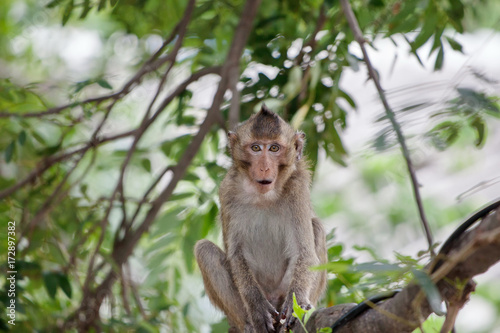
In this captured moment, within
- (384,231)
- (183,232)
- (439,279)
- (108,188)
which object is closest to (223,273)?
(183,232)

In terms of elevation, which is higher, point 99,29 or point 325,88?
point 99,29

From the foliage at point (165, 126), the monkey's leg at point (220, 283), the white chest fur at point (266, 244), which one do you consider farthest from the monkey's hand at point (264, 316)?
the foliage at point (165, 126)

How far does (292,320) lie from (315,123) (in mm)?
2092

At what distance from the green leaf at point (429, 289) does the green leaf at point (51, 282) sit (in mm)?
3758

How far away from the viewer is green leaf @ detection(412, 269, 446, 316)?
220 cm

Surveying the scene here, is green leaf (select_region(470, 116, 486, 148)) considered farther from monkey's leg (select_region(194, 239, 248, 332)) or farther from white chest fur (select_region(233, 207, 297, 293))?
monkey's leg (select_region(194, 239, 248, 332))

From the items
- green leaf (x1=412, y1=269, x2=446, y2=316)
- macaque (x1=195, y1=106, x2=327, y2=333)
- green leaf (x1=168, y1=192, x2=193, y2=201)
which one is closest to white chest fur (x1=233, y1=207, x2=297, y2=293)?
macaque (x1=195, y1=106, x2=327, y2=333)

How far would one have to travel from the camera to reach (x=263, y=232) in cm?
534

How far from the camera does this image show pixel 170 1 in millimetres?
6715

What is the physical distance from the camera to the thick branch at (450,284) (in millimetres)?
2205

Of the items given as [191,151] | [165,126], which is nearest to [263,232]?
[191,151]

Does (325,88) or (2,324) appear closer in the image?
(2,324)

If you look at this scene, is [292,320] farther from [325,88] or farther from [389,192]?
[389,192]

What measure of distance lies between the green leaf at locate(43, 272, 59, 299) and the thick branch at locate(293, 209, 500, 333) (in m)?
3.09
